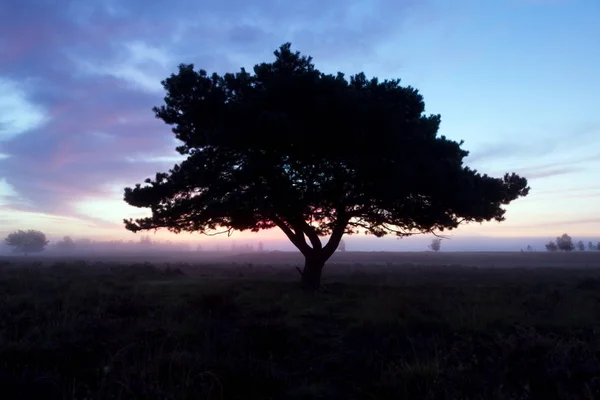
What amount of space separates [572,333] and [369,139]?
9.54m

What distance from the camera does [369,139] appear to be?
55.7 ft

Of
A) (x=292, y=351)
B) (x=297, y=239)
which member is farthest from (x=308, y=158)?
(x=292, y=351)

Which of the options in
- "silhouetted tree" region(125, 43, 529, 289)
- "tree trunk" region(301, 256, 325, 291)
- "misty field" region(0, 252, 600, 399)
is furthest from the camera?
"tree trunk" region(301, 256, 325, 291)

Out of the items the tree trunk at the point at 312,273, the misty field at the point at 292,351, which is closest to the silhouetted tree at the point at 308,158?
the tree trunk at the point at 312,273

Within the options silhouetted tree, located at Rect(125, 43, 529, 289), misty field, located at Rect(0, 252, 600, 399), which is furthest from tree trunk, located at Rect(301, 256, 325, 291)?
misty field, located at Rect(0, 252, 600, 399)

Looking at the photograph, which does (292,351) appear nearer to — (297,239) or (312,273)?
(312,273)

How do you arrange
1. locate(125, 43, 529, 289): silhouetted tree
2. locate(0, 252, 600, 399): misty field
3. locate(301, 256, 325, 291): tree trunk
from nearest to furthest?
1. locate(0, 252, 600, 399): misty field
2. locate(125, 43, 529, 289): silhouetted tree
3. locate(301, 256, 325, 291): tree trunk

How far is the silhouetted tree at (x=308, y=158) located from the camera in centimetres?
1641

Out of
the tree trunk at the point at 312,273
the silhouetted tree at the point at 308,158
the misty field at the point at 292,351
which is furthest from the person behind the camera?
the tree trunk at the point at 312,273

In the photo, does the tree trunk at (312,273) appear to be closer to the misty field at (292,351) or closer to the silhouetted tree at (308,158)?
the silhouetted tree at (308,158)

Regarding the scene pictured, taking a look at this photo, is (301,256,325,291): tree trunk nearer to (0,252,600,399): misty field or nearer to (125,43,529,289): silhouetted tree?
(125,43,529,289): silhouetted tree

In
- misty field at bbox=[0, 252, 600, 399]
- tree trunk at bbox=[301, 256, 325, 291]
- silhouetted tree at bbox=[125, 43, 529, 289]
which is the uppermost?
silhouetted tree at bbox=[125, 43, 529, 289]

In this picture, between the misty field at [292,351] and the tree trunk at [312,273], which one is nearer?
the misty field at [292,351]

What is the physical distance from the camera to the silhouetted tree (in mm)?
16406
